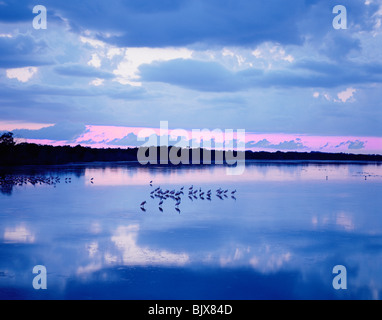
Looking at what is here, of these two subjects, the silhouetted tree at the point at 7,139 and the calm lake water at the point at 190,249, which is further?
the silhouetted tree at the point at 7,139

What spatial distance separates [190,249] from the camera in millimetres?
12461

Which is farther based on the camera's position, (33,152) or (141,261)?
(33,152)

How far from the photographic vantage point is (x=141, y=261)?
11156 millimetres

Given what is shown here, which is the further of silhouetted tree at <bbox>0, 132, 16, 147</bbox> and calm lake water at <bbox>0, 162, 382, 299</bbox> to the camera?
silhouetted tree at <bbox>0, 132, 16, 147</bbox>

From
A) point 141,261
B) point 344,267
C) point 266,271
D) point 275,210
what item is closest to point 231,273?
point 266,271

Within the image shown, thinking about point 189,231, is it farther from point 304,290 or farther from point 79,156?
point 79,156

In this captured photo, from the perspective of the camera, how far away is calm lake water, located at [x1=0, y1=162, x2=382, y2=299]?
9.30m

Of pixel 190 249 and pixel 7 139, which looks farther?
pixel 7 139

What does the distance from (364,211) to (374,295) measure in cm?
1260

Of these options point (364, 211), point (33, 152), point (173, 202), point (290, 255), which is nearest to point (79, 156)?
point (33, 152)

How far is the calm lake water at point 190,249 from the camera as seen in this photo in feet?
30.5

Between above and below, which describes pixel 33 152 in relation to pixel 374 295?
above
